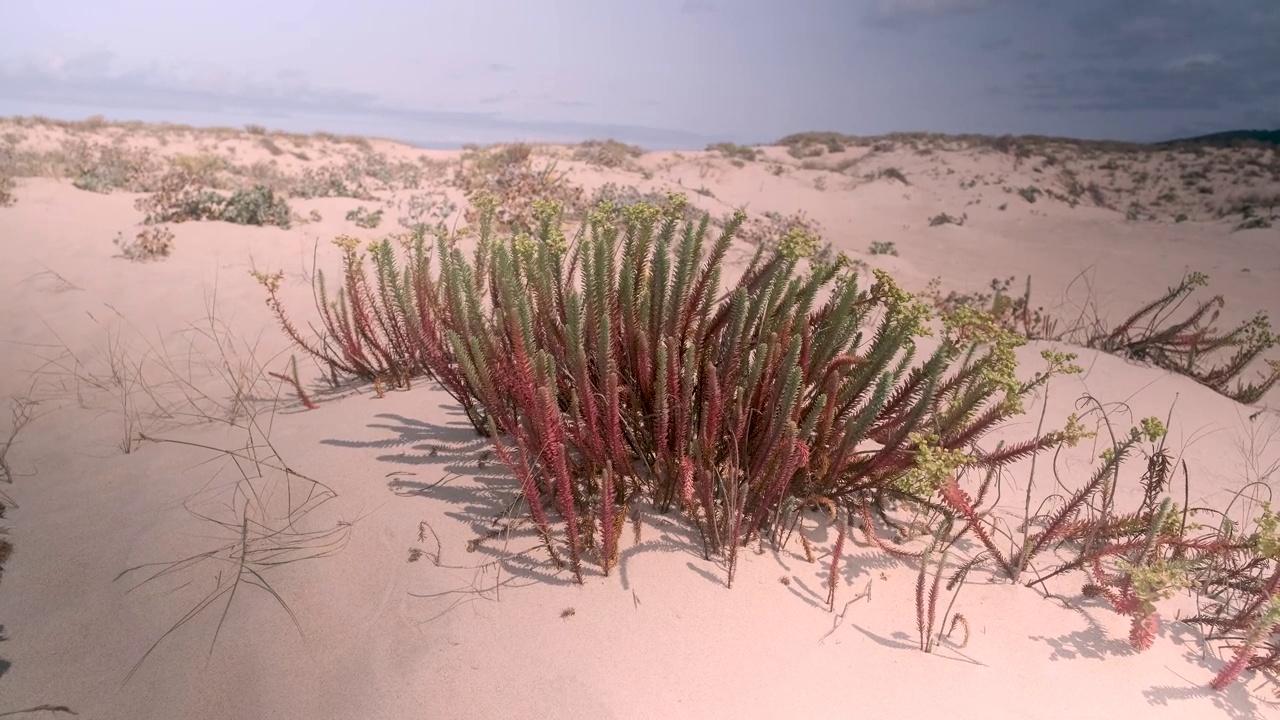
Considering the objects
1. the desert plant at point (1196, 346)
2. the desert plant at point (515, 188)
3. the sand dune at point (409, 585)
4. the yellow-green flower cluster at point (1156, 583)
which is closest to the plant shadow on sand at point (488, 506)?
the sand dune at point (409, 585)

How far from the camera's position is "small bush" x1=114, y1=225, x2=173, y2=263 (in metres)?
6.44

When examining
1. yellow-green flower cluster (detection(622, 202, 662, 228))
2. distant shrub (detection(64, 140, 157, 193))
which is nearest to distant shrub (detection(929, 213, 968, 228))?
yellow-green flower cluster (detection(622, 202, 662, 228))

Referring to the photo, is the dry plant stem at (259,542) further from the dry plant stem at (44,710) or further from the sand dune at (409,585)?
the dry plant stem at (44,710)

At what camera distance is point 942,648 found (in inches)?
77.7

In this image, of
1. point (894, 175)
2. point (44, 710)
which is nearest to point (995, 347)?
point (44, 710)

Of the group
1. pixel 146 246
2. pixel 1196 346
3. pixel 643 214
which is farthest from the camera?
pixel 146 246

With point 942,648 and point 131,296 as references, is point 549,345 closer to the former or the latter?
point 942,648

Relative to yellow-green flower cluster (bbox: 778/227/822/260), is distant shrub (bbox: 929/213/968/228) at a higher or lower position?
lower

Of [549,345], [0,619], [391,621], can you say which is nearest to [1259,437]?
[549,345]

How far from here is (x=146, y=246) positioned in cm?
646

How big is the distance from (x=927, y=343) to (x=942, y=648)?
3.65m

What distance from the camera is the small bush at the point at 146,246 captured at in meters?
A: 6.44

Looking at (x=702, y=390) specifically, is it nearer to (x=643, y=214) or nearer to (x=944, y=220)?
(x=643, y=214)

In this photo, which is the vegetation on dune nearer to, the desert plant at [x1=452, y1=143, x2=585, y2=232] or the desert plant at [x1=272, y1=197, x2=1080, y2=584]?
the desert plant at [x1=272, y1=197, x2=1080, y2=584]
